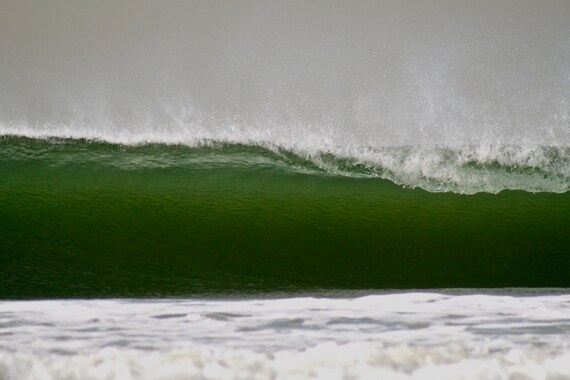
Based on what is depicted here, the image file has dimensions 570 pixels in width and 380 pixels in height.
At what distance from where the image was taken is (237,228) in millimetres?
2037

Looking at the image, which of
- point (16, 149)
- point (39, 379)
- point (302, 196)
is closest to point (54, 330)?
point (39, 379)

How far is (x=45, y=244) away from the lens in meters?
1.96

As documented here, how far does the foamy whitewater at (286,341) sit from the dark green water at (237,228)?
1241 millimetres

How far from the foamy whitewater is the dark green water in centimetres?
124

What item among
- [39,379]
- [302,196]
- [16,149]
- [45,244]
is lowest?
[39,379]

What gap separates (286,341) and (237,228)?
1.57m

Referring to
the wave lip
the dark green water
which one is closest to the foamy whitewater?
the dark green water

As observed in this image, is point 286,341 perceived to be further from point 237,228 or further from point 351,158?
point 351,158

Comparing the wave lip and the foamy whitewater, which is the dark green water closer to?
the wave lip

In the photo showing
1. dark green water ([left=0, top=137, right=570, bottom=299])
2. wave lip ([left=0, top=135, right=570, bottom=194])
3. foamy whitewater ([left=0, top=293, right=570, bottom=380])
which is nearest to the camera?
foamy whitewater ([left=0, top=293, right=570, bottom=380])

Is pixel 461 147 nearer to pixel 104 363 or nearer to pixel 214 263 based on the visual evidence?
pixel 214 263

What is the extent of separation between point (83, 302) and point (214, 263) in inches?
48.8

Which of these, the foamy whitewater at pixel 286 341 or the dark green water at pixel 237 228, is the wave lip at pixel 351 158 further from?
the foamy whitewater at pixel 286 341

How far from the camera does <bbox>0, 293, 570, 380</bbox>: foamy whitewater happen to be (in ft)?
1.33
